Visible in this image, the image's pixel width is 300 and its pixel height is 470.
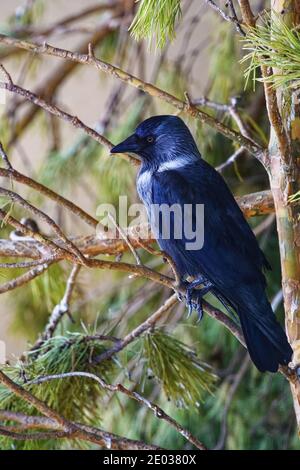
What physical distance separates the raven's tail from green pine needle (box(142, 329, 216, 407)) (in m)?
0.20

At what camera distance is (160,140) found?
1630mm

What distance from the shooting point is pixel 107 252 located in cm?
141

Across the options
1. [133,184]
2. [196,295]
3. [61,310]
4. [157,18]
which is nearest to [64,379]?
[61,310]

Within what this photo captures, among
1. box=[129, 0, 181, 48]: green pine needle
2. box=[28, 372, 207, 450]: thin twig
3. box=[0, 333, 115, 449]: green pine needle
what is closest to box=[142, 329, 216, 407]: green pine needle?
box=[0, 333, 115, 449]: green pine needle

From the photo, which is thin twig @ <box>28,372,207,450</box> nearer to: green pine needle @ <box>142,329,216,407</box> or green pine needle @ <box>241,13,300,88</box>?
green pine needle @ <box>142,329,216,407</box>

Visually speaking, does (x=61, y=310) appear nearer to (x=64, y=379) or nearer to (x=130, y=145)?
(x=64, y=379)

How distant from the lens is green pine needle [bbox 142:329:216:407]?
4.73 feet

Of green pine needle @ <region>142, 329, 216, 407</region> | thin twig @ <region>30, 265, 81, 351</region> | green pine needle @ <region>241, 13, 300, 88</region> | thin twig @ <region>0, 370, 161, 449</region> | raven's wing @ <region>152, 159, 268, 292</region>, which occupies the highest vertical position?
green pine needle @ <region>241, 13, 300, 88</region>

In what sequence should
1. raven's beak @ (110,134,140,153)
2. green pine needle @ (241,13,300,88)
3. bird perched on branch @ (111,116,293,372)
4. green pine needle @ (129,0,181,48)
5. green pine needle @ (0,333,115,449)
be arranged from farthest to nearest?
raven's beak @ (110,134,140,153) < green pine needle @ (0,333,115,449) < bird perched on branch @ (111,116,293,372) < green pine needle @ (129,0,181,48) < green pine needle @ (241,13,300,88)

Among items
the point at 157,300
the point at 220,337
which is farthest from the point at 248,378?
the point at 157,300

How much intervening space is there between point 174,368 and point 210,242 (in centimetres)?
24

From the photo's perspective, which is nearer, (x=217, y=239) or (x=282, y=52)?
(x=282, y=52)

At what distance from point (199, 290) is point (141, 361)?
0.18 meters

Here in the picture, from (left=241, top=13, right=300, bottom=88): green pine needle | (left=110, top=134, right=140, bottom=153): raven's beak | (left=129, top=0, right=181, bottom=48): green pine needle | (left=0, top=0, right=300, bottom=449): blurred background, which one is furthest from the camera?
(left=0, top=0, right=300, bottom=449): blurred background
